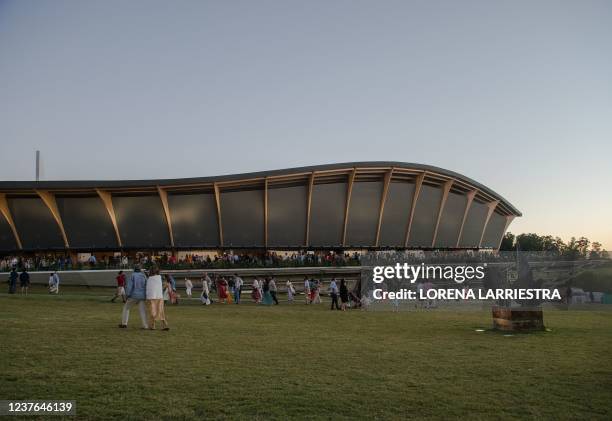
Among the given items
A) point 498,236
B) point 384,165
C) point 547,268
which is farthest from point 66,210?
point 498,236

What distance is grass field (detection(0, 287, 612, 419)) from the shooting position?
6.77 metres

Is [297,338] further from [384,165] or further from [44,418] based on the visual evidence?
[384,165]

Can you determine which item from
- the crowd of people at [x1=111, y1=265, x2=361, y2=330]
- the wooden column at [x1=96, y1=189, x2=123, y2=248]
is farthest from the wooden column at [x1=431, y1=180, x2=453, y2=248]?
the wooden column at [x1=96, y1=189, x2=123, y2=248]

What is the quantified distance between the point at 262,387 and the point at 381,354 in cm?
367

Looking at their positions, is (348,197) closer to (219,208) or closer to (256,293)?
(219,208)

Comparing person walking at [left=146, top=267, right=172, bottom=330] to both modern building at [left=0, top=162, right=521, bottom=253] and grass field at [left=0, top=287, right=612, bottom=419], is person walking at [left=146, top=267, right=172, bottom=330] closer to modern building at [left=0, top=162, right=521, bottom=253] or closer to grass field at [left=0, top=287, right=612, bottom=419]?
grass field at [left=0, top=287, right=612, bottom=419]

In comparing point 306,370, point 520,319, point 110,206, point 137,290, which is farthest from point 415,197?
point 306,370

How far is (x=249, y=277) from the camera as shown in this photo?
129 feet

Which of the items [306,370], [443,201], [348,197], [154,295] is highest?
[443,201]

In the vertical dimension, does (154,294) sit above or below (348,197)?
below

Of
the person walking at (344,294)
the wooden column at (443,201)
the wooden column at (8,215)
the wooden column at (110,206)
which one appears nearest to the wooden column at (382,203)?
the wooden column at (443,201)

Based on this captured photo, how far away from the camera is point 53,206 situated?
4547 cm

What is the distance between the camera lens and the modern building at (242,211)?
4575 cm

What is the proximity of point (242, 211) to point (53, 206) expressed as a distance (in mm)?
15603
